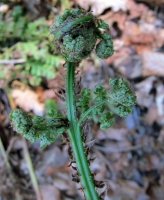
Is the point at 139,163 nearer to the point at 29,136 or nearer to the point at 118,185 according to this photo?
the point at 118,185

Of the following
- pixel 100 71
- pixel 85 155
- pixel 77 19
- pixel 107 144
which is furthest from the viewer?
pixel 100 71

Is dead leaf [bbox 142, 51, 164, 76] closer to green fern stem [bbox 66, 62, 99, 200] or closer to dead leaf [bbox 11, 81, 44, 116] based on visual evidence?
dead leaf [bbox 11, 81, 44, 116]

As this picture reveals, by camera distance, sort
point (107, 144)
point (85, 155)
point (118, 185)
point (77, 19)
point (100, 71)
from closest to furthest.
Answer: point (77, 19), point (85, 155), point (118, 185), point (107, 144), point (100, 71)

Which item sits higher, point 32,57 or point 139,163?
point 32,57

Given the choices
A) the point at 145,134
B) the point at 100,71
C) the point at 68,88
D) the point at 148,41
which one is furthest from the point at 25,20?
the point at 68,88

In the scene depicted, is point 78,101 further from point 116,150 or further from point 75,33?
point 116,150

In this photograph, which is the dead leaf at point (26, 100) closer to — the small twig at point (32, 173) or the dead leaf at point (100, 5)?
the small twig at point (32, 173)

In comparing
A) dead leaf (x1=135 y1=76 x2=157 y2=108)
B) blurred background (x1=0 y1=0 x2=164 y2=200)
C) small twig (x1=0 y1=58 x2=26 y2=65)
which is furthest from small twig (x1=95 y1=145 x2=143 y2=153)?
small twig (x1=0 y1=58 x2=26 y2=65)

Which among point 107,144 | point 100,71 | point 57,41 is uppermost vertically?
point 57,41

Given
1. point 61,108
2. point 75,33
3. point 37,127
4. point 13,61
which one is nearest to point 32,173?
point 61,108
